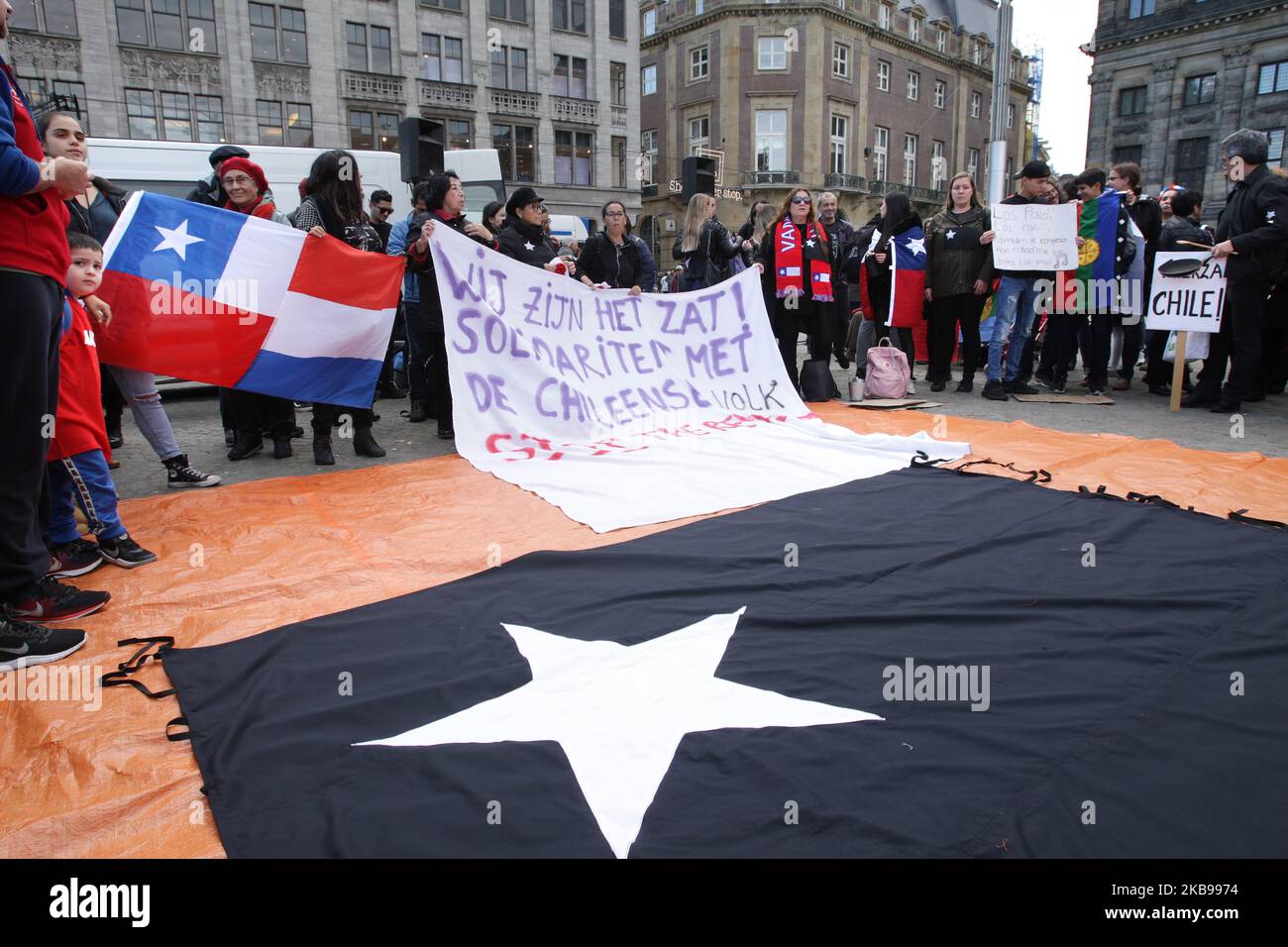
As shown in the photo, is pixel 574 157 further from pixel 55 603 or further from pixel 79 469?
pixel 55 603

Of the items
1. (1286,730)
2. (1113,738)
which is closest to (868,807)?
(1113,738)

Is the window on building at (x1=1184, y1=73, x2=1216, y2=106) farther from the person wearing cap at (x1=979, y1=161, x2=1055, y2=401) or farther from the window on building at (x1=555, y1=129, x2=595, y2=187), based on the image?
the person wearing cap at (x1=979, y1=161, x2=1055, y2=401)

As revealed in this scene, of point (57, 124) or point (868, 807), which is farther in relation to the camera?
point (57, 124)

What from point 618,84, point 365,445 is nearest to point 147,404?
point 365,445

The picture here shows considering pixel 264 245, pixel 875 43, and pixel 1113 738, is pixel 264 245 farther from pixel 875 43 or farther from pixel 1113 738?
pixel 875 43

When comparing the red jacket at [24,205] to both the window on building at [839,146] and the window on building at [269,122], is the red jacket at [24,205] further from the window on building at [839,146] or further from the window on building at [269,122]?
the window on building at [839,146]

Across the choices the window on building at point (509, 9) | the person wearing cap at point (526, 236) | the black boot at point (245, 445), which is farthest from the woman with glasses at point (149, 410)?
the window on building at point (509, 9)

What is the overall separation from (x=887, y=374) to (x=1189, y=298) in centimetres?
250

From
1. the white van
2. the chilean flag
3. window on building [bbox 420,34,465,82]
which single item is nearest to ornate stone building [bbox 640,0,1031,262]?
window on building [bbox 420,34,465,82]

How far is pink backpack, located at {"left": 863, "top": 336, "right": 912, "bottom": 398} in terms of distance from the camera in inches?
300

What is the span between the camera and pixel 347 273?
523 cm
